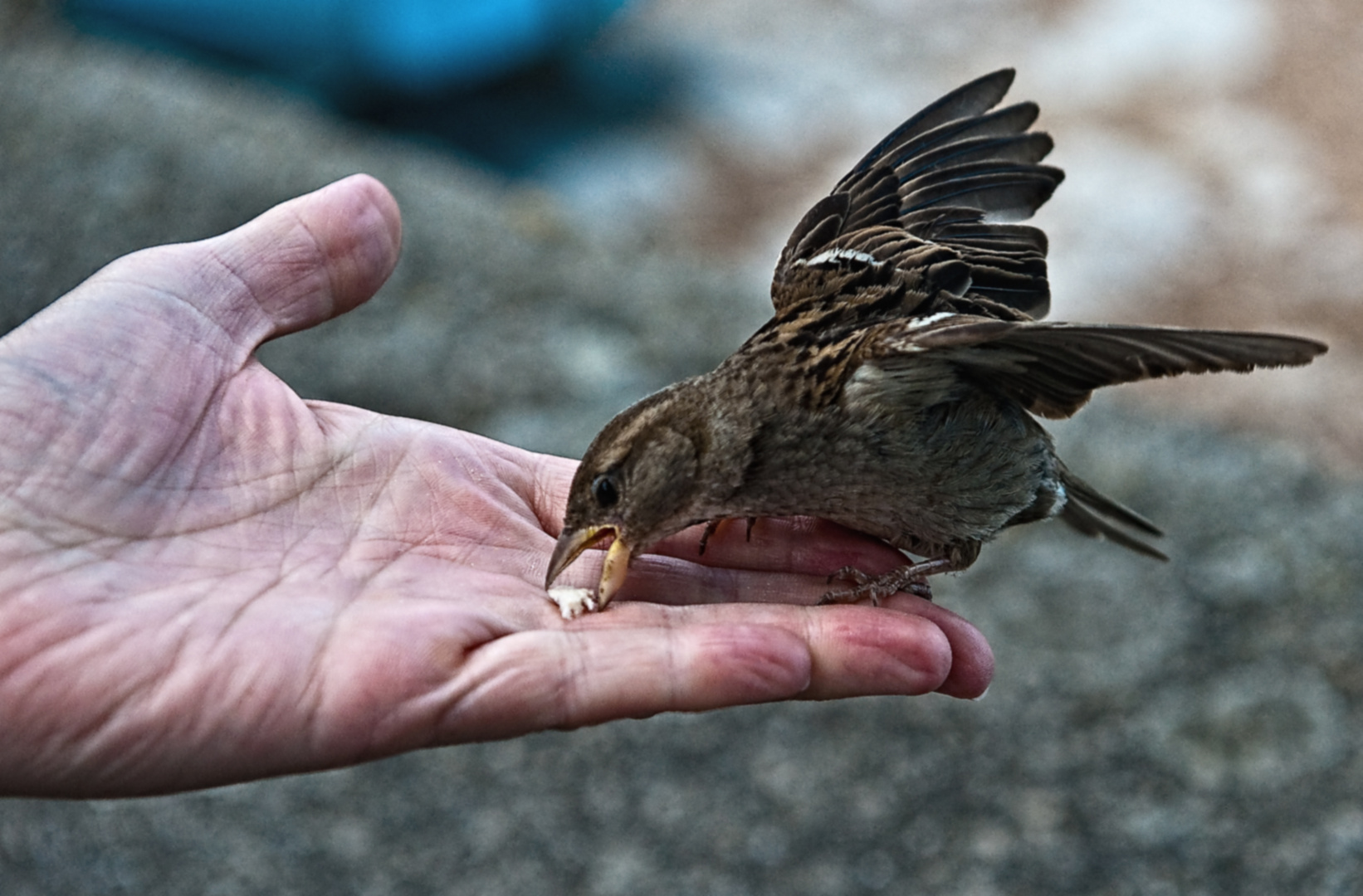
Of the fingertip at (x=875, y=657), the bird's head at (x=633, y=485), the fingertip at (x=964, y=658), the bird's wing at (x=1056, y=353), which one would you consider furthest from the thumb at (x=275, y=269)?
the fingertip at (x=964, y=658)

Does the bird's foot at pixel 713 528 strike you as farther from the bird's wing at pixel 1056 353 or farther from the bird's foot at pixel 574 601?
the bird's wing at pixel 1056 353

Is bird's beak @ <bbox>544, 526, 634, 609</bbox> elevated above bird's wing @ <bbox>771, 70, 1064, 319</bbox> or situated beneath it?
situated beneath

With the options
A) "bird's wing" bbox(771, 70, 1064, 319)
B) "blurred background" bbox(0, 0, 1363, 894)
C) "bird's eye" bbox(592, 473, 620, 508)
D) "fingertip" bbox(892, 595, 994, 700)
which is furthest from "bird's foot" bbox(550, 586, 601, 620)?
"blurred background" bbox(0, 0, 1363, 894)

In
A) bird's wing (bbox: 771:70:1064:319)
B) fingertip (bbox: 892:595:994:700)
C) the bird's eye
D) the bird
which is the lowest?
fingertip (bbox: 892:595:994:700)

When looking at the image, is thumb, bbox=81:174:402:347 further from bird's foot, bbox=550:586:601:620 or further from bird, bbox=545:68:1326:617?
bird's foot, bbox=550:586:601:620

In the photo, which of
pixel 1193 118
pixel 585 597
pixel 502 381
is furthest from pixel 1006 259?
pixel 1193 118
